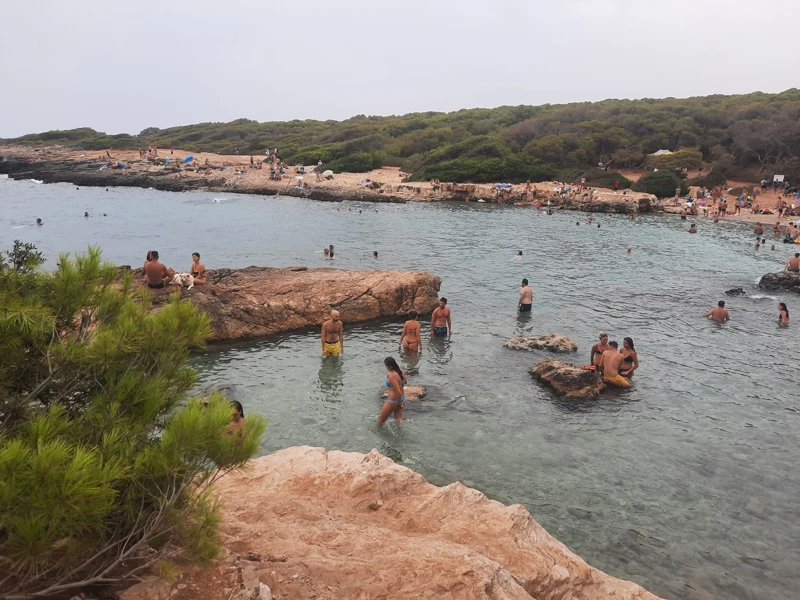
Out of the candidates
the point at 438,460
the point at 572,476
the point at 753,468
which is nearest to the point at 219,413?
the point at 438,460

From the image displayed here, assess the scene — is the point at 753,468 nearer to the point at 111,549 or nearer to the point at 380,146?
the point at 111,549

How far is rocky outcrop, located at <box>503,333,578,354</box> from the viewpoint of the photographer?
14.1m

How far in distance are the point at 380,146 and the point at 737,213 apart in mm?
44928

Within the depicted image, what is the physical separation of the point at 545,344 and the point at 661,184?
4229 centimetres

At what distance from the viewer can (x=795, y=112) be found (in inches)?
2211

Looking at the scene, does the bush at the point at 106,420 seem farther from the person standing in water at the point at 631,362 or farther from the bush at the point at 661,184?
the bush at the point at 661,184

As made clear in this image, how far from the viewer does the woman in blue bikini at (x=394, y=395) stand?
31.6 feet

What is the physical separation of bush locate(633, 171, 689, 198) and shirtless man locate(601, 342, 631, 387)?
4271 cm

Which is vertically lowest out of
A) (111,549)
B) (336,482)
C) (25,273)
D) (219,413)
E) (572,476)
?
(572,476)

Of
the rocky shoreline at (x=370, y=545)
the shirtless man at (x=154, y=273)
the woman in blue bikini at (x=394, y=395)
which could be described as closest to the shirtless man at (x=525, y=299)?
the woman in blue bikini at (x=394, y=395)

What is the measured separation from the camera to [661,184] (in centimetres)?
4916

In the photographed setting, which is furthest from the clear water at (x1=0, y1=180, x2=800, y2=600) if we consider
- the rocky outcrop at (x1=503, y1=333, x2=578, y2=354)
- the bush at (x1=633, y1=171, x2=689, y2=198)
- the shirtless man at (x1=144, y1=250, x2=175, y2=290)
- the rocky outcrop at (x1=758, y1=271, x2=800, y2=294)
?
the bush at (x1=633, y1=171, x2=689, y2=198)

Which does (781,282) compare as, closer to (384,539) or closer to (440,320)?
(440,320)

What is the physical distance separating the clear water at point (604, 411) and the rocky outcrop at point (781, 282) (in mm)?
604
